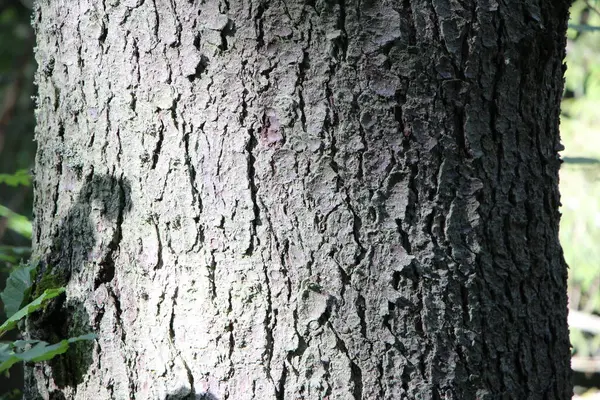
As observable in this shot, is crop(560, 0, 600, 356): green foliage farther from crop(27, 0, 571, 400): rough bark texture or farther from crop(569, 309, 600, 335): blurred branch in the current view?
crop(27, 0, 571, 400): rough bark texture

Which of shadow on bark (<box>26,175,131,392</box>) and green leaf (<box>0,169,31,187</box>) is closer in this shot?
shadow on bark (<box>26,175,131,392</box>)

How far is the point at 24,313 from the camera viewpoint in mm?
1145

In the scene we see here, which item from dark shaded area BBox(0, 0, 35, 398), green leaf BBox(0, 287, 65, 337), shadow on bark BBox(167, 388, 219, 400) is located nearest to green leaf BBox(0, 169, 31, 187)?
green leaf BBox(0, 287, 65, 337)

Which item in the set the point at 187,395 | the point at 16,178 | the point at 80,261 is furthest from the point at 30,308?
the point at 16,178

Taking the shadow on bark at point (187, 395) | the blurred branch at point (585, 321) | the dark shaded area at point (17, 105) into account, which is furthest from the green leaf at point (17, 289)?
the dark shaded area at point (17, 105)

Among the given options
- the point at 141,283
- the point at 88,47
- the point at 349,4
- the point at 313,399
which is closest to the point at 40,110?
the point at 88,47

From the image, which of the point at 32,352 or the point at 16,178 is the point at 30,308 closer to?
the point at 32,352

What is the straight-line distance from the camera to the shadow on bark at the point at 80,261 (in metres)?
1.21

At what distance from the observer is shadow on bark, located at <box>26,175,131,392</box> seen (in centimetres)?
121

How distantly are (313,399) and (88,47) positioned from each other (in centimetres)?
81

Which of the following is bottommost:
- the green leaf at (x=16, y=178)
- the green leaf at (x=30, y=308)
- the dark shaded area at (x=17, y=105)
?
the green leaf at (x=30, y=308)

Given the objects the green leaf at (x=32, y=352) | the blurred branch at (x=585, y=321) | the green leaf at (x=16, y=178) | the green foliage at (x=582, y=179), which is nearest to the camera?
the green leaf at (x=32, y=352)

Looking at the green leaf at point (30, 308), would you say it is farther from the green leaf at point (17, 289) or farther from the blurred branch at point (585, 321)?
the blurred branch at point (585, 321)

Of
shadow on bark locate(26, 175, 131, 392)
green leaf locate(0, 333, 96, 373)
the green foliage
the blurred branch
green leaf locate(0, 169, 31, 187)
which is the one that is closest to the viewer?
green leaf locate(0, 333, 96, 373)
